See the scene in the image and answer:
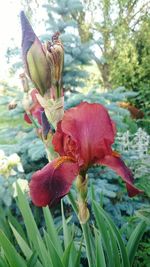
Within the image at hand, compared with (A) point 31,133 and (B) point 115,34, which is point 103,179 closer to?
(A) point 31,133

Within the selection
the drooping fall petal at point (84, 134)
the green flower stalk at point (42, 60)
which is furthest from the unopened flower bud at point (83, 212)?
the green flower stalk at point (42, 60)

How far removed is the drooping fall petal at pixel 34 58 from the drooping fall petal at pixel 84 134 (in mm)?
106

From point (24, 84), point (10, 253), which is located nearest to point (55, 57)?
point (24, 84)

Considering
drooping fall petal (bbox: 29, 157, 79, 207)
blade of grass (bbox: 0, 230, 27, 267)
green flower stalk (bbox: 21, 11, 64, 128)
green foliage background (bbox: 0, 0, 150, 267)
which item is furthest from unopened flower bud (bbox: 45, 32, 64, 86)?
green foliage background (bbox: 0, 0, 150, 267)

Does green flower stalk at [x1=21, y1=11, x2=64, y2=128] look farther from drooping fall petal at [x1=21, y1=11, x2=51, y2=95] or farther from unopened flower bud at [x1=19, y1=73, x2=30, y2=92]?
unopened flower bud at [x1=19, y1=73, x2=30, y2=92]

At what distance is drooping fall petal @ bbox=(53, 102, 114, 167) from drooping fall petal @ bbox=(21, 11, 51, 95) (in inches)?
4.2

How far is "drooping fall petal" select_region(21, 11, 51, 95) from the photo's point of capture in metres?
0.89

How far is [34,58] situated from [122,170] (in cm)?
33

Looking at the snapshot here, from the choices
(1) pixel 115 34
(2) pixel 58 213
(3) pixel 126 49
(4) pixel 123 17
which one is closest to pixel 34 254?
(2) pixel 58 213

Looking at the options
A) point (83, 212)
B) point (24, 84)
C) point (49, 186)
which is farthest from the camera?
point (24, 84)

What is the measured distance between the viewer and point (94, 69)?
978cm

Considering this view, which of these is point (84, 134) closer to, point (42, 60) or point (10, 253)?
point (42, 60)

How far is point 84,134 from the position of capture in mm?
971

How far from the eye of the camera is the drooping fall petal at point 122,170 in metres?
0.92
